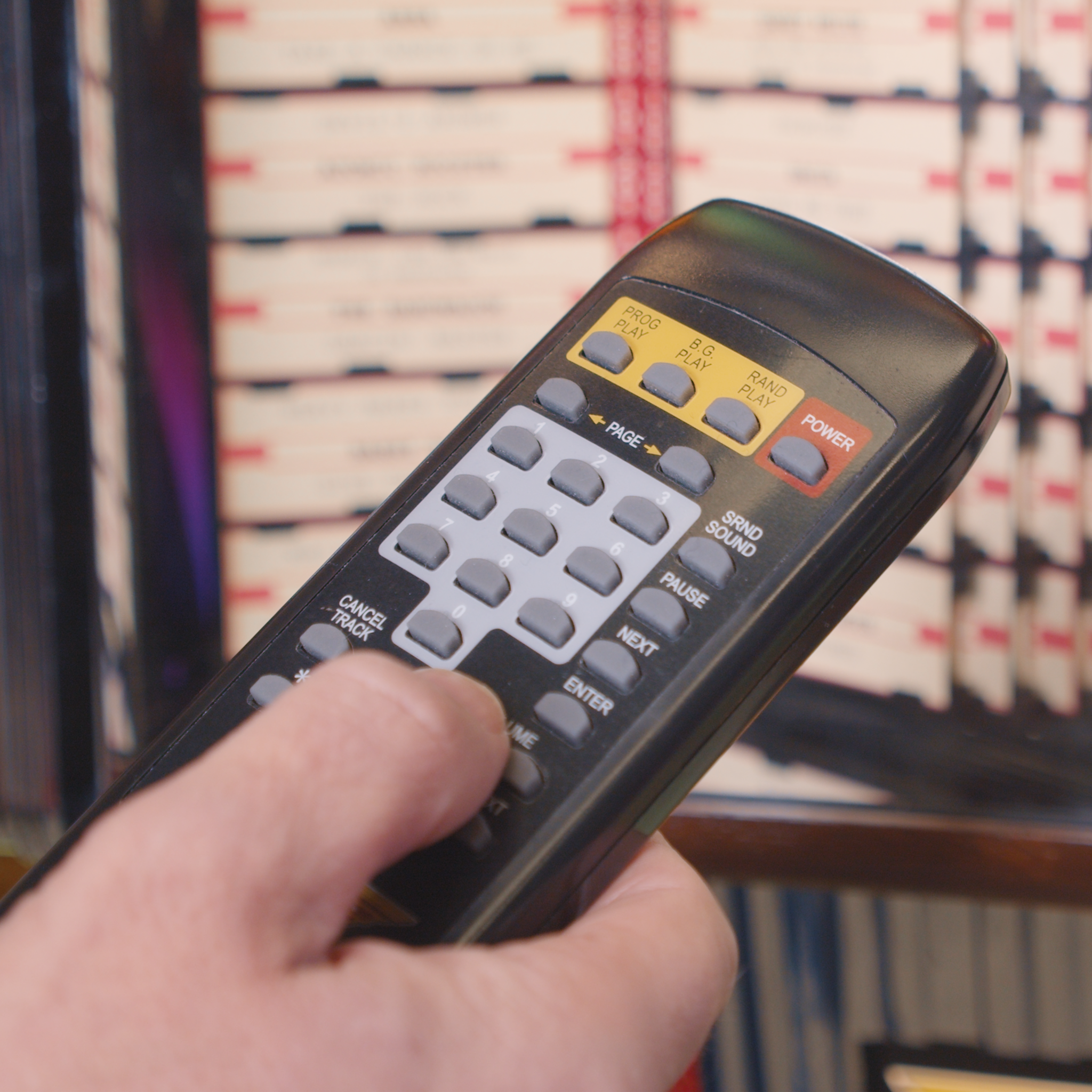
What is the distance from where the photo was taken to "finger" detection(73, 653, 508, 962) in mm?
221

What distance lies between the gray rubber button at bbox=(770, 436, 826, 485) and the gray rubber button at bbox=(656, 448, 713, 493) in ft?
0.08

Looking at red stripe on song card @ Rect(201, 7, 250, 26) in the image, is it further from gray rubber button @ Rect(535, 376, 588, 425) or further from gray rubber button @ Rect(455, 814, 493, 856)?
gray rubber button @ Rect(455, 814, 493, 856)

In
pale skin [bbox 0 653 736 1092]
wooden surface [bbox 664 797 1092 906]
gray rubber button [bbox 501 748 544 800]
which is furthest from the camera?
wooden surface [bbox 664 797 1092 906]

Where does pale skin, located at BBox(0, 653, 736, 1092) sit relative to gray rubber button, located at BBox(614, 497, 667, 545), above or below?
below

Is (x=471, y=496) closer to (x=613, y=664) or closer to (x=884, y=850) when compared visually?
(x=613, y=664)

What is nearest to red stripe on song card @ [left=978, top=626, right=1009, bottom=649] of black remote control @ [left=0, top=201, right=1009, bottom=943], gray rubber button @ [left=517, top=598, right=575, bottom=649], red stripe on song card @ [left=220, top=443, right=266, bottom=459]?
black remote control @ [left=0, top=201, right=1009, bottom=943]

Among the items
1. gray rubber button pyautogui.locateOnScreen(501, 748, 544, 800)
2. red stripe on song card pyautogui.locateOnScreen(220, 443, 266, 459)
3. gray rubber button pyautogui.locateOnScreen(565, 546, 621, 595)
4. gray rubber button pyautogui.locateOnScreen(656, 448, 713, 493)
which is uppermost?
gray rubber button pyautogui.locateOnScreen(656, 448, 713, 493)

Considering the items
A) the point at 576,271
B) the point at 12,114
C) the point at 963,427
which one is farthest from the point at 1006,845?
the point at 12,114

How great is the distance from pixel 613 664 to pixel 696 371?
0.12m

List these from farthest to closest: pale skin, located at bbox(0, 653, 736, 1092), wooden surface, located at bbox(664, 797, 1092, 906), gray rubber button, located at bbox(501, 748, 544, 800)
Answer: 1. wooden surface, located at bbox(664, 797, 1092, 906)
2. gray rubber button, located at bbox(501, 748, 544, 800)
3. pale skin, located at bbox(0, 653, 736, 1092)

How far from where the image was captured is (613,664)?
33 centimetres

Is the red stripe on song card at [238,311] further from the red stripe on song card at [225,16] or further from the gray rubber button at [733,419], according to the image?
the gray rubber button at [733,419]

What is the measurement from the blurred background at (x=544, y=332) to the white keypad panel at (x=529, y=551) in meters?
0.22

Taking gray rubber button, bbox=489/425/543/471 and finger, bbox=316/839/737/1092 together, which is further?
gray rubber button, bbox=489/425/543/471
